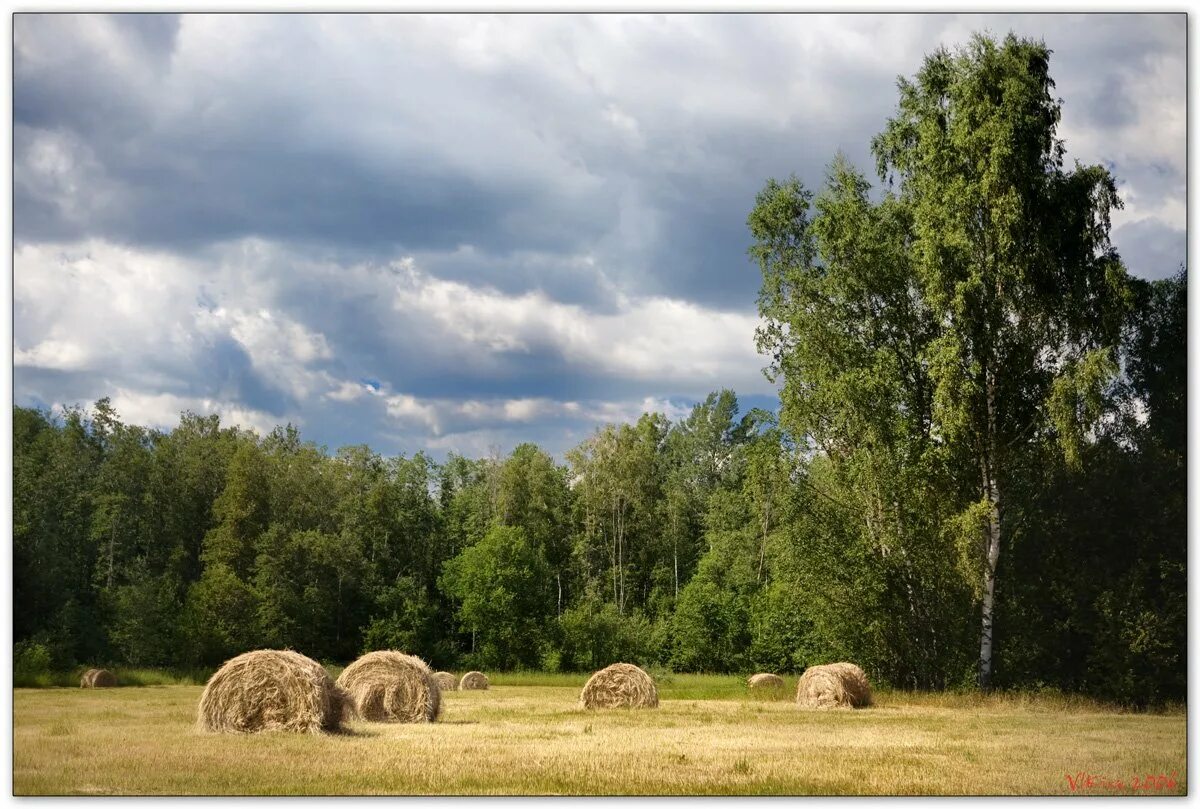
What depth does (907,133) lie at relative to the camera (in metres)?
18.0

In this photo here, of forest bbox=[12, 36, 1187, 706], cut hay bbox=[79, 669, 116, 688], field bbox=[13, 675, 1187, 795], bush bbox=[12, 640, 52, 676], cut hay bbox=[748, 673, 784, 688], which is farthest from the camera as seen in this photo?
cut hay bbox=[748, 673, 784, 688]

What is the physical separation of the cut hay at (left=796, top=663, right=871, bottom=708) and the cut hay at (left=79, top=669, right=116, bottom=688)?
11.4 metres

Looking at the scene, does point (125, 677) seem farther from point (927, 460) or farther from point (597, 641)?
point (597, 641)

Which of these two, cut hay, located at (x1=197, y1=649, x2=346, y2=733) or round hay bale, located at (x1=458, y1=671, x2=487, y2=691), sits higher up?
cut hay, located at (x1=197, y1=649, x2=346, y2=733)

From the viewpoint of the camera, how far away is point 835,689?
16.9 metres

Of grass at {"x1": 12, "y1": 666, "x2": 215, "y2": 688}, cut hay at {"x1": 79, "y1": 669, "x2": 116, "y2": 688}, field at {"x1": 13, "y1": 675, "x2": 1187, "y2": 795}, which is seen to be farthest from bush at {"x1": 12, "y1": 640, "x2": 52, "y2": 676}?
cut hay at {"x1": 79, "y1": 669, "x2": 116, "y2": 688}

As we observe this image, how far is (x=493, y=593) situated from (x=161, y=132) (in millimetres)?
24537

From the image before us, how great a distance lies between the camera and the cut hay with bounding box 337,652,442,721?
548 inches
